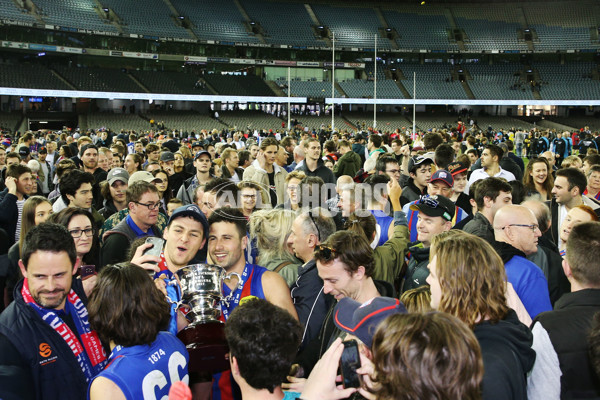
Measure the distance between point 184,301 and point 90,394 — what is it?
59 centimetres

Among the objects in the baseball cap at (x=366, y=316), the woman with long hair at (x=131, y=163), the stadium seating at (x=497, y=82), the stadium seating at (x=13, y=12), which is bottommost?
the baseball cap at (x=366, y=316)

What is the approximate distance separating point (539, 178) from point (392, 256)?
12.0ft

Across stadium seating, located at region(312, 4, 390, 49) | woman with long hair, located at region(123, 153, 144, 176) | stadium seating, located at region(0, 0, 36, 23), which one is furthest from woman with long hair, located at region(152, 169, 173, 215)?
stadium seating, located at region(312, 4, 390, 49)

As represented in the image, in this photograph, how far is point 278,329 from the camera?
82.7 inches

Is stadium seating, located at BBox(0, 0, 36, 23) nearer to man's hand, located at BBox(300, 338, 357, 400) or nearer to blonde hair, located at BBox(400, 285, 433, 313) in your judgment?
blonde hair, located at BBox(400, 285, 433, 313)

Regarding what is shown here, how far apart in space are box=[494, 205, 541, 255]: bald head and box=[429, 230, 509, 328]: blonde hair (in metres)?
1.39

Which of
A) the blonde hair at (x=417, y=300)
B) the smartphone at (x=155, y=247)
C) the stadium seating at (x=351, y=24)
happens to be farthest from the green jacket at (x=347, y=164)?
the stadium seating at (x=351, y=24)

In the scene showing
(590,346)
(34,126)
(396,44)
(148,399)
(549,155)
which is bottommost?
(148,399)

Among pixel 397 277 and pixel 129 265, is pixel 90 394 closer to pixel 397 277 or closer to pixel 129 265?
pixel 129 265

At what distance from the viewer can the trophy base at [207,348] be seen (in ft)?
7.96

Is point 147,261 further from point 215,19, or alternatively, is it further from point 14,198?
point 215,19

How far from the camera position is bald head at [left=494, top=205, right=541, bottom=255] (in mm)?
3701

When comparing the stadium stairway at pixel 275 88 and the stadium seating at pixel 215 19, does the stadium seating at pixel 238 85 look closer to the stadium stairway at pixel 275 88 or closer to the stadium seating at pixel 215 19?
the stadium stairway at pixel 275 88

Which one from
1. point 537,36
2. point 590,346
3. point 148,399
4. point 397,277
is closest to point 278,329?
point 148,399
